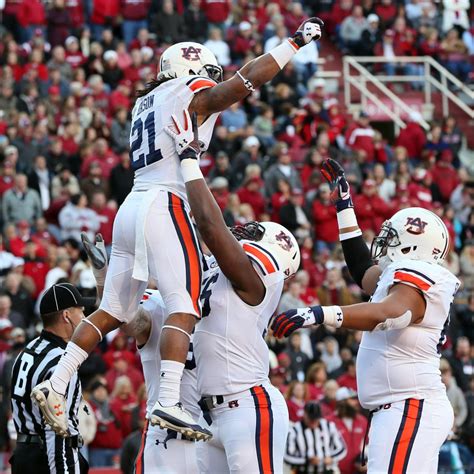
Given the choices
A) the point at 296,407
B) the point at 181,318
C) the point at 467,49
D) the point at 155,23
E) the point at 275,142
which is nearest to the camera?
the point at 181,318

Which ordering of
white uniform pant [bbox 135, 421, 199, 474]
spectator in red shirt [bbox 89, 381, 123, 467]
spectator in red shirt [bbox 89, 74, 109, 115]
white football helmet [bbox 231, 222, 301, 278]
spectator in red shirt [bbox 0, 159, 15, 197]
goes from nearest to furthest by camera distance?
1. white uniform pant [bbox 135, 421, 199, 474]
2. white football helmet [bbox 231, 222, 301, 278]
3. spectator in red shirt [bbox 89, 381, 123, 467]
4. spectator in red shirt [bbox 0, 159, 15, 197]
5. spectator in red shirt [bbox 89, 74, 109, 115]

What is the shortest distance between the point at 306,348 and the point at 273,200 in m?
2.87

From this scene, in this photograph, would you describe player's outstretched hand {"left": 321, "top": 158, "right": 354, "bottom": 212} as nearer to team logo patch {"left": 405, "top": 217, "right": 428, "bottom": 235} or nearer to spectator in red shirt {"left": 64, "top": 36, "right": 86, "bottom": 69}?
team logo patch {"left": 405, "top": 217, "right": 428, "bottom": 235}

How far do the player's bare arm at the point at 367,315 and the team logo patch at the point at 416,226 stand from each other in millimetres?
476

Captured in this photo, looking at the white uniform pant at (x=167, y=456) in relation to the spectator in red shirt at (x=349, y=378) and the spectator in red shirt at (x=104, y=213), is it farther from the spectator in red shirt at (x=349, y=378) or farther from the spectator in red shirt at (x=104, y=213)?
the spectator in red shirt at (x=104, y=213)

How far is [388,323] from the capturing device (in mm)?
7625

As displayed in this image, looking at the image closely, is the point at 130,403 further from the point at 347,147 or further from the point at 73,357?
the point at 347,147

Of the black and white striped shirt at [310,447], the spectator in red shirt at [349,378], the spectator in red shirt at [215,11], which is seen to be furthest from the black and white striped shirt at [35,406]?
the spectator in red shirt at [215,11]

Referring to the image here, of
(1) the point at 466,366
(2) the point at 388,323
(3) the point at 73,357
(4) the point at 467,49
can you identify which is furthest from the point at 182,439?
(4) the point at 467,49

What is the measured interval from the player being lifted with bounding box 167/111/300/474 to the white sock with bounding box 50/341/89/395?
694mm

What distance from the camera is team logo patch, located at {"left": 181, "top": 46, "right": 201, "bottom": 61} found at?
25.8ft

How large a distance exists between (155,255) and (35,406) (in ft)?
5.11

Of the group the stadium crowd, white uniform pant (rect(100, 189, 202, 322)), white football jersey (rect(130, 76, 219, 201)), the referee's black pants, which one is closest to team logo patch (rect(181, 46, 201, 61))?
white football jersey (rect(130, 76, 219, 201))

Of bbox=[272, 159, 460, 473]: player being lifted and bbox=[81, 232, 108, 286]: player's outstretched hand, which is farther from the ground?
bbox=[81, 232, 108, 286]: player's outstretched hand
